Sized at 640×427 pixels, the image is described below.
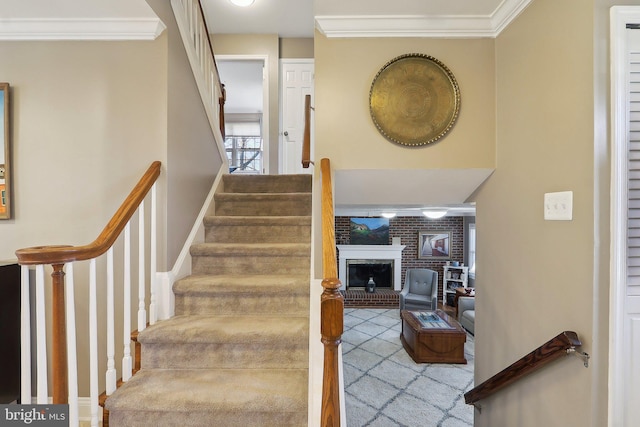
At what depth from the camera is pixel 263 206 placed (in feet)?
8.69

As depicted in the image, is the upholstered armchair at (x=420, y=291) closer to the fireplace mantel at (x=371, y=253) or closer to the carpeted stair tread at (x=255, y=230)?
the fireplace mantel at (x=371, y=253)

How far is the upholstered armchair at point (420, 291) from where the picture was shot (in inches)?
249

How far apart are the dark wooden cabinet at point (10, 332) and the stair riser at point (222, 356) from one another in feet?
2.33

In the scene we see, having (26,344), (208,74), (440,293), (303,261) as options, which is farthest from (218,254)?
(440,293)

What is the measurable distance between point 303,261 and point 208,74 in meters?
1.81

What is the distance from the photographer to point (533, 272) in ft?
4.99

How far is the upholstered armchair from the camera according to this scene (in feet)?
20.7

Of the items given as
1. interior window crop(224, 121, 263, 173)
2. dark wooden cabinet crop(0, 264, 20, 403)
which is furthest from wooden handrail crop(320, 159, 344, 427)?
interior window crop(224, 121, 263, 173)

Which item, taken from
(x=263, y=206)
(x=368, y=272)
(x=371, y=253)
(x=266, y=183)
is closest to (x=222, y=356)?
(x=263, y=206)

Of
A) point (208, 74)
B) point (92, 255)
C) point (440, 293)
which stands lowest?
point (440, 293)

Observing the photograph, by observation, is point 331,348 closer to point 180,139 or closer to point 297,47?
point 180,139

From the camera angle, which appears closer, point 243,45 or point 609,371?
point 609,371

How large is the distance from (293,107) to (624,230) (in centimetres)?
362

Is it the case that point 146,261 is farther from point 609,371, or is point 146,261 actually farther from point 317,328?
point 609,371
